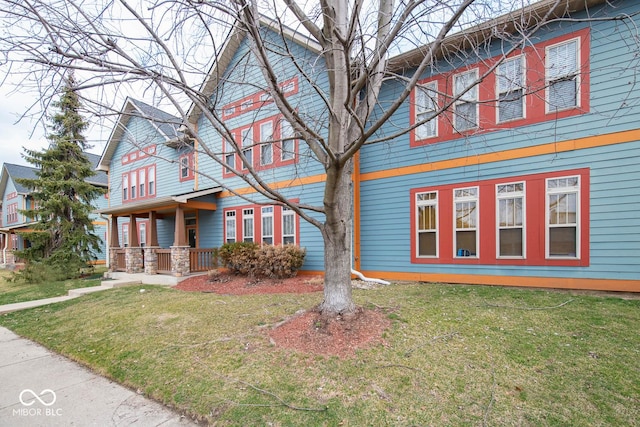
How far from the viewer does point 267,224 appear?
11234mm

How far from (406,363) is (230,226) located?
10.3 m

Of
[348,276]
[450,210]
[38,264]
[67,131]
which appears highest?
[67,131]

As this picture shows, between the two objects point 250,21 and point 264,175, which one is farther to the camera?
point 264,175

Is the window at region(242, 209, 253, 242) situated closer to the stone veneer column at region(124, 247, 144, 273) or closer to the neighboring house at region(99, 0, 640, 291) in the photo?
the neighboring house at region(99, 0, 640, 291)

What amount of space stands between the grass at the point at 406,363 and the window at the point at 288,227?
458 centimetres

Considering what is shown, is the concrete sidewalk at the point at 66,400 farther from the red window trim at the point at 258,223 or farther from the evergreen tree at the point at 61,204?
the evergreen tree at the point at 61,204

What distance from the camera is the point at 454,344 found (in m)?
3.95

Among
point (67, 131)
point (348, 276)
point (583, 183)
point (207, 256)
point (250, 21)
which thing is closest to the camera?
point (250, 21)

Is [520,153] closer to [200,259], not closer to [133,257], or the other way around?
[200,259]

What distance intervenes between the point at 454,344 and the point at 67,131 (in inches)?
726

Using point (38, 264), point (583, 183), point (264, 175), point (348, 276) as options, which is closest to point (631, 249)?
point (583, 183)

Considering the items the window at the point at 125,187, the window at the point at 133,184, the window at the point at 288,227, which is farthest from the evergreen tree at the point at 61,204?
the window at the point at 288,227

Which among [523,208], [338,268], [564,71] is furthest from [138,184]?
[564,71]

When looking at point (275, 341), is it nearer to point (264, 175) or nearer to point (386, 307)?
point (386, 307)
